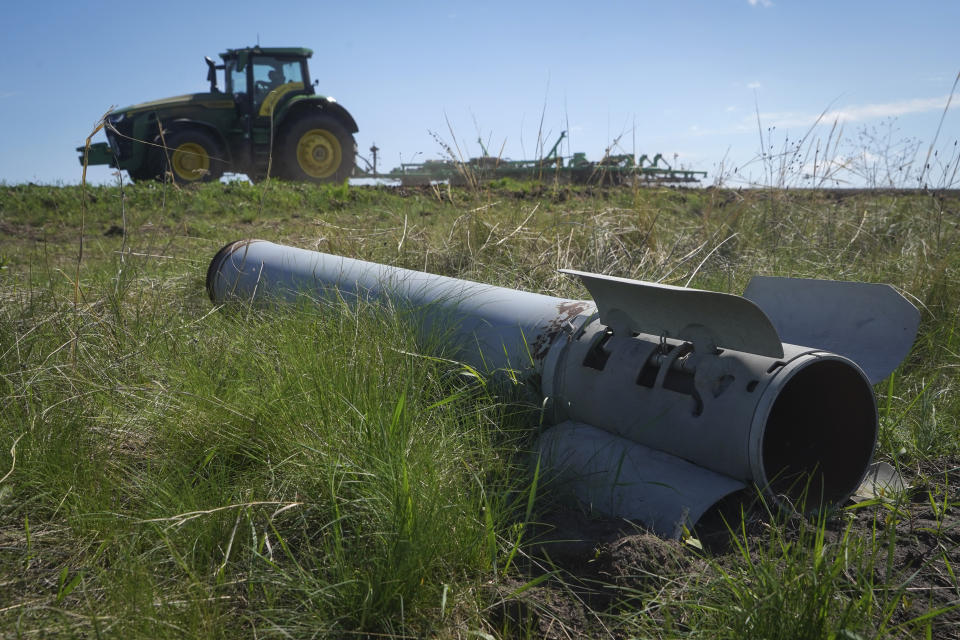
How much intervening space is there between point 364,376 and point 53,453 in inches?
30.3

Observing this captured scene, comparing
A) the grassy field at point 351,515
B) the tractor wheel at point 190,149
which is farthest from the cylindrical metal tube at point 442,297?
the tractor wheel at point 190,149

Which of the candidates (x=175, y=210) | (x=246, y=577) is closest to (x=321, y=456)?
(x=246, y=577)

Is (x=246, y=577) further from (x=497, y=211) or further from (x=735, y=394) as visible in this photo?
(x=497, y=211)

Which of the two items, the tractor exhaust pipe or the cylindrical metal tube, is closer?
the tractor exhaust pipe

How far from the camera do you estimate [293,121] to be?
10.9 meters

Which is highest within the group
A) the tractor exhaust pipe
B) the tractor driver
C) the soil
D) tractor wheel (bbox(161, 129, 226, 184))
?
the tractor driver

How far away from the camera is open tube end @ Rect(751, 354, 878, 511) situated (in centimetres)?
180

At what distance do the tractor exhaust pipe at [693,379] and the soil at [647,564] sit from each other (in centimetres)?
10

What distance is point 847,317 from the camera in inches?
81.7

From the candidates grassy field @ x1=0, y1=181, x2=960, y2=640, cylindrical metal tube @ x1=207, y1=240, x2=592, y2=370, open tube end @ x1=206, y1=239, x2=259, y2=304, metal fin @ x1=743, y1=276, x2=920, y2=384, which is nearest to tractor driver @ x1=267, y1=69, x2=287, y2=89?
open tube end @ x1=206, y1=239, x2=259, y2=304

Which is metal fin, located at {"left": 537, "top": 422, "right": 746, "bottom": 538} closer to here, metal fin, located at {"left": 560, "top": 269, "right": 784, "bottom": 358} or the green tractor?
metal fin, located at {"left": 560, "top": 269, "right": 784, "bottom": 358}

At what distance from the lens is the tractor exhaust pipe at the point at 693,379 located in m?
1.62

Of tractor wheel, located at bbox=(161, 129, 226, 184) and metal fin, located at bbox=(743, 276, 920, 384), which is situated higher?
tractor wheel, located at bbox=(161, 129, 226, 184)

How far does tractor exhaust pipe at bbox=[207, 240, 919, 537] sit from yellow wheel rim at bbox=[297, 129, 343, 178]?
10.00 metres
